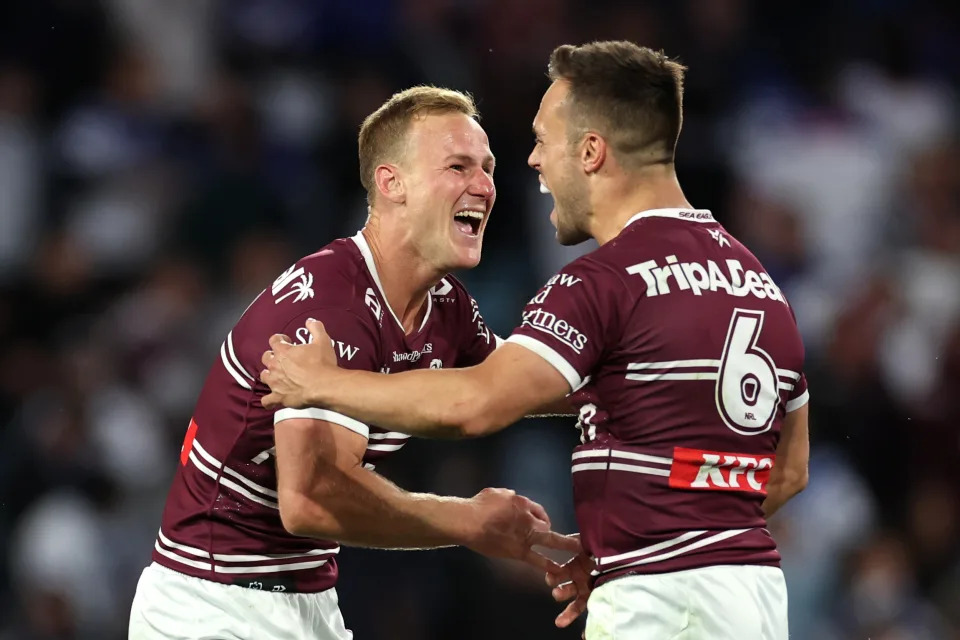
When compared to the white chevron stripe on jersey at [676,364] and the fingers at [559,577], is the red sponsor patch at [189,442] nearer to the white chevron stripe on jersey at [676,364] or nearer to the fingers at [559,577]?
the fingers at [559,577]

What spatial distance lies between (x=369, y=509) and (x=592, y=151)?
4.38 feet

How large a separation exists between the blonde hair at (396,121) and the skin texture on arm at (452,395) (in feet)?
4.56

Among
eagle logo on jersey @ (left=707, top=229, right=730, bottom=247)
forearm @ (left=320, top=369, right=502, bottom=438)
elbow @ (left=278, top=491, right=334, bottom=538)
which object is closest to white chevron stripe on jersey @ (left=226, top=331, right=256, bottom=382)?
elbow @ (left=278, top=491, right=334, bottom=538)

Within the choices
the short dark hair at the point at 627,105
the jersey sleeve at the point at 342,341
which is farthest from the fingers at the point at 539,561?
the short dark hair at the point at 627,105

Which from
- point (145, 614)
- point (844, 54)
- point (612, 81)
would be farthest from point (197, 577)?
point (844, 54)

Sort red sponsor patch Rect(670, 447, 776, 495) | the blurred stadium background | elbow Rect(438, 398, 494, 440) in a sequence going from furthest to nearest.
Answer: the blurred stadium background < red sponsor patch Rect(670, 447, 776, 495) < elbow Rect(438, 398, 494, 440)

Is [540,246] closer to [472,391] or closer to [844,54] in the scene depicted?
[844,54]

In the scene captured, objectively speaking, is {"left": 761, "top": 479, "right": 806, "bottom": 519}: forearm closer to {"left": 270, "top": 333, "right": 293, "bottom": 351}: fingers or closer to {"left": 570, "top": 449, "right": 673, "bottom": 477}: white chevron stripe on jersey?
{"left": 570, "top": 449, "right": 673, "bottom": 477}: white chevron stripe on jersey

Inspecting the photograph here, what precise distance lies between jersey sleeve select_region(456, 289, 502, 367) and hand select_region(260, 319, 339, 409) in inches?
42.0

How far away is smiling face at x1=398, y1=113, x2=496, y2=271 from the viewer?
4.89 m

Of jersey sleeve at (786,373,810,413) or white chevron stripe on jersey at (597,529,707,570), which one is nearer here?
white chevron stripe on jersey at (597,529,707,570)

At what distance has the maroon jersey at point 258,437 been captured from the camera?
4.35 m

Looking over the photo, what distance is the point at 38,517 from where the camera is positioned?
7.85 m

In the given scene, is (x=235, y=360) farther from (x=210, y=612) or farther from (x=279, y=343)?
(x=210, y=612)
